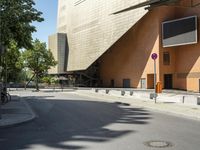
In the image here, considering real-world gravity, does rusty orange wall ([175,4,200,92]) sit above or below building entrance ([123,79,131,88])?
above

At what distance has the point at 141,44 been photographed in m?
59.5

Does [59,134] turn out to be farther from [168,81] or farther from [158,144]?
[168,81]

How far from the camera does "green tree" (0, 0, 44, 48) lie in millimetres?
21987

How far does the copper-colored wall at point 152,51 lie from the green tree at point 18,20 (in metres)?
31.1

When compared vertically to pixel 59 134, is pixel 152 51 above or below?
above

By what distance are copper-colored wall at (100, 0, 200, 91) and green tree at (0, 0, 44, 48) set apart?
3113 centimetres

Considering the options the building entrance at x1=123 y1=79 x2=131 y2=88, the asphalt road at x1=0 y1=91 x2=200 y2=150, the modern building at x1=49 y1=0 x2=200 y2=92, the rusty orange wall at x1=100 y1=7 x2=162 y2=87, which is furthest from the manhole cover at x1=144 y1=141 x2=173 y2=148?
the building entrance at x1=123 y1=79 x2=131 y2=88

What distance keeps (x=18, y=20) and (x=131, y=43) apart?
135ft

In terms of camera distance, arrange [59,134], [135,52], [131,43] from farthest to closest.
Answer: [131,43] < [135,52] < [59,134]

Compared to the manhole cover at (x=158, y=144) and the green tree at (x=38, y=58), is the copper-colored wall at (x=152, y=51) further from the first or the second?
the manhole cover at (x=158, y=144)

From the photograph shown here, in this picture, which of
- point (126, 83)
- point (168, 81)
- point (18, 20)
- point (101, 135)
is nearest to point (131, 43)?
point (126, 83)

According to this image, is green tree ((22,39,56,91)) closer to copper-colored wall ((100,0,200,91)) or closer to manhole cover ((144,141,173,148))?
copper-colored wall ((100,0,200,91))

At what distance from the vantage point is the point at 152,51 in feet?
185

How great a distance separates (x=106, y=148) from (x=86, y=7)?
71.2 m
